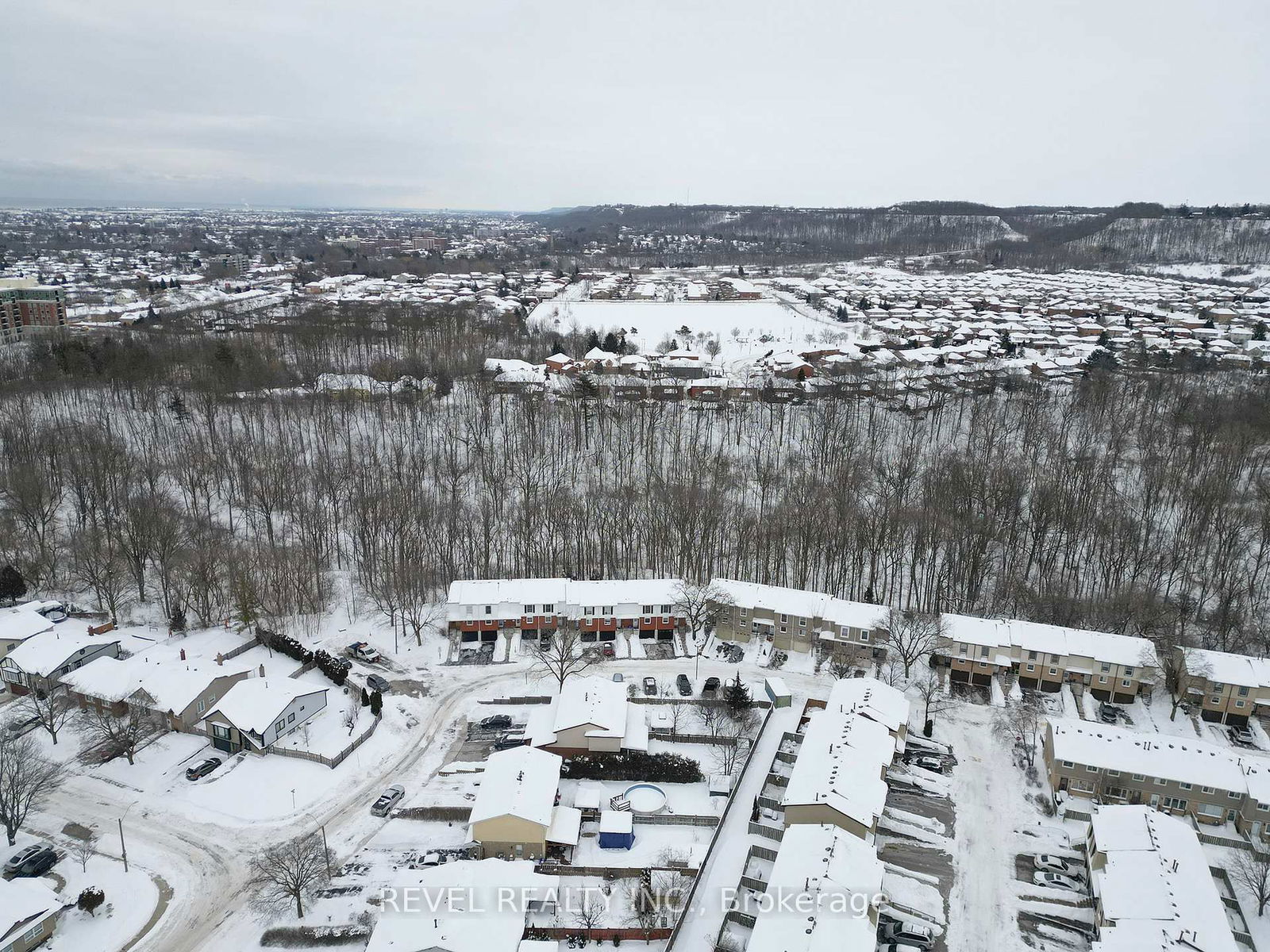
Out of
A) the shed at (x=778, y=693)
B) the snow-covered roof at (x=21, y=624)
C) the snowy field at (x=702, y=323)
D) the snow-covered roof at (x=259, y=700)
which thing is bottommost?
the shed at (x=778, y=693)

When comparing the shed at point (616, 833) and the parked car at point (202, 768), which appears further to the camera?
the parked car at point (202, 768)

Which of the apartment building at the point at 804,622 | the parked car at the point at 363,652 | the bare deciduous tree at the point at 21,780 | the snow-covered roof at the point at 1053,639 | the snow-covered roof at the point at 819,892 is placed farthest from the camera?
the apartment building at the point at 804,622

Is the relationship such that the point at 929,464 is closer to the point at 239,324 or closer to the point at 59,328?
the point at 239,324

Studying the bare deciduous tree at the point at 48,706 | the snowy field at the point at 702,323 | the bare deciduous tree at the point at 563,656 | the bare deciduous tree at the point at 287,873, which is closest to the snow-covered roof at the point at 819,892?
the bare deciduous tree at the point at 563,656

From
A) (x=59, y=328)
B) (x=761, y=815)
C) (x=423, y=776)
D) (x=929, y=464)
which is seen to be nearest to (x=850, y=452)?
(x=929, y=464)

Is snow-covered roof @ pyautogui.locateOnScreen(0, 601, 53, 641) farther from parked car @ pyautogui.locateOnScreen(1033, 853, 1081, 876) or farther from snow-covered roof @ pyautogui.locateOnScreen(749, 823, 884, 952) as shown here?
parked car @ pyautogui.locateOnScreen(1033, 853, 1081, 876)

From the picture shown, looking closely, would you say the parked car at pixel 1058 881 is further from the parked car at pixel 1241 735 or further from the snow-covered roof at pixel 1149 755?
the parked car at pixel 1241 735

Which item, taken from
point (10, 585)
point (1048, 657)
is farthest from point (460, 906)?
point (10, 585)

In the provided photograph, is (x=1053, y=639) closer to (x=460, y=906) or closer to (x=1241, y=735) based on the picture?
(x=1241, y=735)
